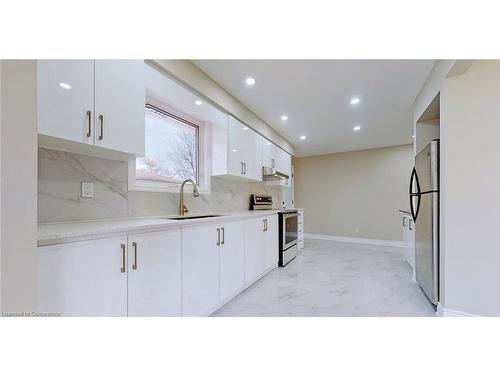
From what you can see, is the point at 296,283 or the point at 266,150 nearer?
the point at 296,283

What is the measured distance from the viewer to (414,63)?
2.30 metres

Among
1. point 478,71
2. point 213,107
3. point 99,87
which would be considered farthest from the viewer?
point 213,107

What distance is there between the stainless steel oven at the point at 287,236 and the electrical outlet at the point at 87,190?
2.70 metres

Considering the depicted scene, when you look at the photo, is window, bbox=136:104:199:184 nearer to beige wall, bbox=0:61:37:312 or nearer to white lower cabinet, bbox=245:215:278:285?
white lower cabinet, bbox=245:215:278:285

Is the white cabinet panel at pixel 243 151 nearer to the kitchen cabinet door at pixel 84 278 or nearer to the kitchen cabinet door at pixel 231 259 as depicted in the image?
the kitchen cabinet door at pixel 231 259

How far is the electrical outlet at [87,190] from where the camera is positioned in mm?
1607

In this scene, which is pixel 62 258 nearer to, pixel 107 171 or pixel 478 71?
pixel 107 171

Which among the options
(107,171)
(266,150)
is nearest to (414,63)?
(266,150)

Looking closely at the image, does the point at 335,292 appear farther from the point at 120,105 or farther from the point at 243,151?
the point at 120,105

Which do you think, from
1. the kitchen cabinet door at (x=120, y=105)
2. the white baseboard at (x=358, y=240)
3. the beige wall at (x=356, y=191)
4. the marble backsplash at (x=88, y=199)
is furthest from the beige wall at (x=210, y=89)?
the white baseboard at (x=358, y=240)

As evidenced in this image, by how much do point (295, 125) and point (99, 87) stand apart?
11.1ft

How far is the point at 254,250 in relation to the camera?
287cm

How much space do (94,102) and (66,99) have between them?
0.48 feet
